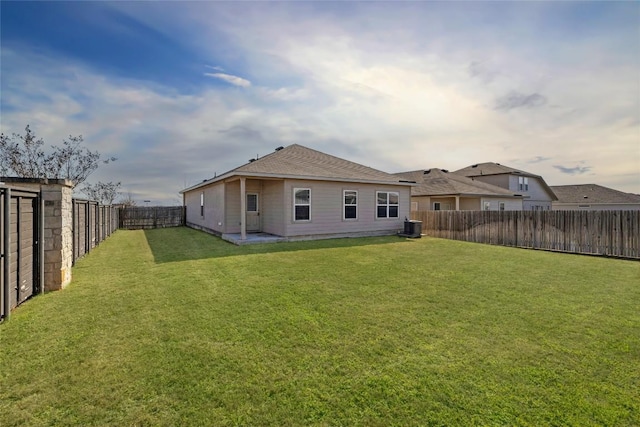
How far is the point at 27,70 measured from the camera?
9.08 metres

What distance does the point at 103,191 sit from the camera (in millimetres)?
21938

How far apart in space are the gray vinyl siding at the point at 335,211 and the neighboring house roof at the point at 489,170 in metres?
17.3

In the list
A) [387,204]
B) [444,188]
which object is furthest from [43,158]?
[444,188]

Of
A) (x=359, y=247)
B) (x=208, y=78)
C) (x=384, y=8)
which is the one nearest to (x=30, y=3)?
(x=208, y=78)

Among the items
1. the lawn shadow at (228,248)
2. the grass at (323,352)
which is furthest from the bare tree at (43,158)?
the grass at (323,352)

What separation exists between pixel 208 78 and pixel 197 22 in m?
2.38

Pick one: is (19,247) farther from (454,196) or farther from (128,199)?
(128,199)

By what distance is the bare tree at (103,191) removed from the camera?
21.2 meters

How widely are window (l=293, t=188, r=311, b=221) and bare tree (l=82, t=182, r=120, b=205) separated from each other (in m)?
16.9

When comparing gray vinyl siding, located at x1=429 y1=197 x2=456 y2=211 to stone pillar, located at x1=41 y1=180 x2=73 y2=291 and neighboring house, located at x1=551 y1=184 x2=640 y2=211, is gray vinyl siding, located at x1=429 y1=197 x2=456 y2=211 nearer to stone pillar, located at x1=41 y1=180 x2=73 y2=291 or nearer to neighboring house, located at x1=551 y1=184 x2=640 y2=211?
neighboring house, located at x1=551 y1=184 x2=640 y2=211

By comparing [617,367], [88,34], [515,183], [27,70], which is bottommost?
[617,367]

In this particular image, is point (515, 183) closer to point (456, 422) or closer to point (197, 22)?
point (197, 22)

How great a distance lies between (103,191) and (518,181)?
3443 cm

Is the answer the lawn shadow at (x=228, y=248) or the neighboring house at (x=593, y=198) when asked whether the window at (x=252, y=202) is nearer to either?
the lawn shadow at (x=228, y=248)
